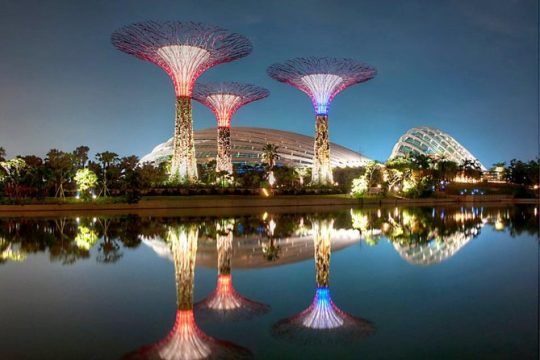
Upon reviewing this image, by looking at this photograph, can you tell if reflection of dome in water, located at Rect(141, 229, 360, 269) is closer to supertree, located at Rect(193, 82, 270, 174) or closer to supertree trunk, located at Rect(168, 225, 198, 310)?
supertree trunk, located at Rect(168, 225, 198, 310)

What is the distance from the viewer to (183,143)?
46719mm

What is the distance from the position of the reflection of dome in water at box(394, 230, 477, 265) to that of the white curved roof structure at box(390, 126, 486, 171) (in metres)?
93.8

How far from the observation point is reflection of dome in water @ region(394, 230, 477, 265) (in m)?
14.7

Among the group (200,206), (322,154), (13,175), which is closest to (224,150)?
(322,154)

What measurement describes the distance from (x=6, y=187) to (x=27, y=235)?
88.0ft

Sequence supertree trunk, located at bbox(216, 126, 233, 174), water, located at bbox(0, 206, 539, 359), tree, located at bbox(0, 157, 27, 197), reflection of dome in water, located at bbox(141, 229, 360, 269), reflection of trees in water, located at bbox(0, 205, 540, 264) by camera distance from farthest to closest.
Result: supertree trunk, located at bbox(216, 126, 233, 174) < tree, located at bbox(0, 157, 27, 197) < reflection of trees in water, located at bbox(0, 205, 540, 264) < reflection of dome in water, located at bbox(141, 229, 360, 269) < water, located at bbox(0, 206, 539, 359)

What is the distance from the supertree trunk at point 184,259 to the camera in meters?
9.95

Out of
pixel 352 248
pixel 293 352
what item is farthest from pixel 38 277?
pixel 352 248

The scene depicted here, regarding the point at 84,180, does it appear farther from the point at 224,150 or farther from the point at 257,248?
the point at 257,248

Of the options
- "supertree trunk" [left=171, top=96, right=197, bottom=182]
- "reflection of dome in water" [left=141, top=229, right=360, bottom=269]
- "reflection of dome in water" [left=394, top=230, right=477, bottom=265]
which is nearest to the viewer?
"reflection of dome in water" [left=141, top=229, right=360, bottom=269]

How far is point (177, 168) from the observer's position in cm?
4750

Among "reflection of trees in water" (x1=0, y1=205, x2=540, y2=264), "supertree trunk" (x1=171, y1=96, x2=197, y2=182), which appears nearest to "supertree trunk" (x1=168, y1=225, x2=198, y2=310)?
"reflection of trees in water" (x1=0, y1=205, x2=540, y2=264)

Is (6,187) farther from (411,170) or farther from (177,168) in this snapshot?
(411,170)

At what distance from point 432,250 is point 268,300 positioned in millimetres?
8721
